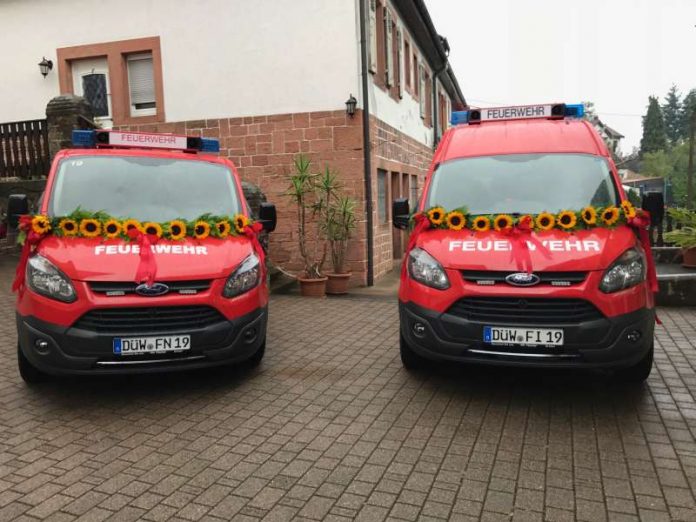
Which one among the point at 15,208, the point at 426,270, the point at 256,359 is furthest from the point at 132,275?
the point at 426,270

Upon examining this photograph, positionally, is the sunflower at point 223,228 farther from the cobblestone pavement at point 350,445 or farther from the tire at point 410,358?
the tire at point 410,358

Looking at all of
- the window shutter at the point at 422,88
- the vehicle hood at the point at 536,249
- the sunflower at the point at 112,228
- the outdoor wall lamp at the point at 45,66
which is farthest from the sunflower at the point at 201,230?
the window shutter at the point at 422,88

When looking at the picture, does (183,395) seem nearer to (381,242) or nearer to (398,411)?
(398,411)

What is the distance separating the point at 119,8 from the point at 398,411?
11071 millimetres

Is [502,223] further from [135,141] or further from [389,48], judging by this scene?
[389,48]

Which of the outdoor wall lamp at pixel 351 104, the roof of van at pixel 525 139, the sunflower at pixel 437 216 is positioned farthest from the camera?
the outdoor wall lamp at pixel 351 104

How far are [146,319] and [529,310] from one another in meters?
2.76

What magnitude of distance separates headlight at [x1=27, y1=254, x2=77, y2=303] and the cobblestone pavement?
2.88 feet

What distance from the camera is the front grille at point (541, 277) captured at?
4.46 meters

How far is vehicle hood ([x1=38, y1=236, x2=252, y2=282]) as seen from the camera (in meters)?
4.64

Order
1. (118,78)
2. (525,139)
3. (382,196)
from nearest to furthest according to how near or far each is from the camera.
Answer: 1. (525,139)
2. (118,78)
3. (382,196)

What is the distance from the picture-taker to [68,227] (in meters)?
5.00

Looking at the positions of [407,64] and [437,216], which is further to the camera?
[407,64]

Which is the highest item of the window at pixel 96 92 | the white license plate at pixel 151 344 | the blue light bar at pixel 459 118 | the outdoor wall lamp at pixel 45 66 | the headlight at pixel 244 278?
the outdoor wall lamp at pixel 45 66
